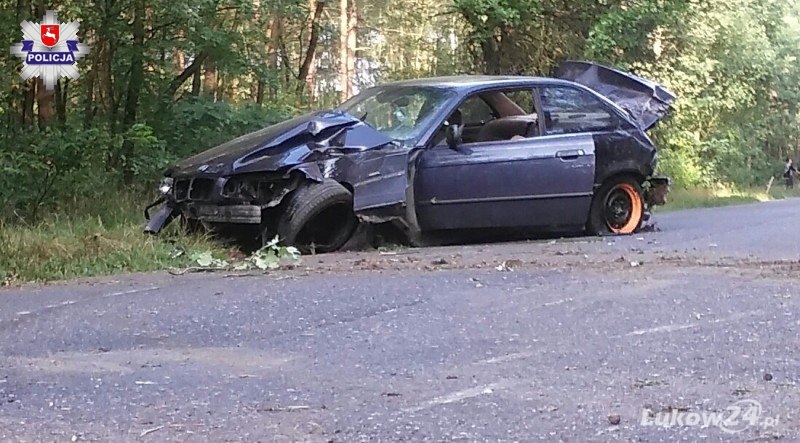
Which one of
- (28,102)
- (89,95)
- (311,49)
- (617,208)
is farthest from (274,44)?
(617,208)

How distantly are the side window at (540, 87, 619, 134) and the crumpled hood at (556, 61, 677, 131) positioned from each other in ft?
2.54

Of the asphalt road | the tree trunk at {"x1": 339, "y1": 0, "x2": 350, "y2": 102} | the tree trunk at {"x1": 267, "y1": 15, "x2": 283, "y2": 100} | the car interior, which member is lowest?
the asphalt road

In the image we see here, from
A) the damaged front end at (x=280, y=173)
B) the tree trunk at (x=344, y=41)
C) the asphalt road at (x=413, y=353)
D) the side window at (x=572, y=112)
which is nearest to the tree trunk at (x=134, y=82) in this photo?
the damaged front end at (x=280, y=173)

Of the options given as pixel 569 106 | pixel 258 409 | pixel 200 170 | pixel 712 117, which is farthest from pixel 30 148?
pixel 712 117

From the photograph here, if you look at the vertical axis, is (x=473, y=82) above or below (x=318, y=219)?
above

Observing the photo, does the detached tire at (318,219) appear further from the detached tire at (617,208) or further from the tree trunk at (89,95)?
the tree trunk at (89,95)

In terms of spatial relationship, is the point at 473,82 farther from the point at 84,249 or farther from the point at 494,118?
the point at 84,249

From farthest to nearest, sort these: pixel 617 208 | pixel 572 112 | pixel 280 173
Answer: pixel 617 208
pixel 572 112
pixel 280 173

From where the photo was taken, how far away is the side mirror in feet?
30.5

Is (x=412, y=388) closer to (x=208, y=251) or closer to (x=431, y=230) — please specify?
(x=208, y=251)

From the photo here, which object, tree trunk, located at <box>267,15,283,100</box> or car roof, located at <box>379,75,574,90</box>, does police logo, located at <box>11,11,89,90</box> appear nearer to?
tree trunk, located at <box>267,15,283,100</box>

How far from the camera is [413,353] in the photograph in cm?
493

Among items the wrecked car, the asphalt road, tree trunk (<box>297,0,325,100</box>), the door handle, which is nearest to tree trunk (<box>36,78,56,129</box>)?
the wrecked car

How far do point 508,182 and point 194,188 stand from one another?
290 centimetres
